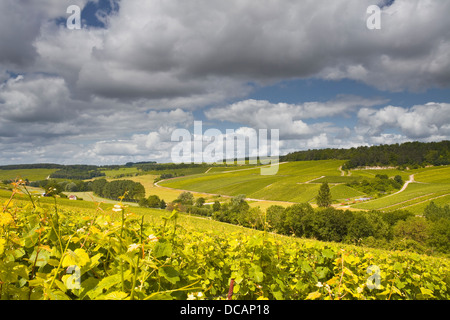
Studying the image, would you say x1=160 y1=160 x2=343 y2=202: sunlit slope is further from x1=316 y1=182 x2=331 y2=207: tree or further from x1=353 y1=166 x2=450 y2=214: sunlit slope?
x1=353 y1=166 x2=450 y2=214: sunlit slope

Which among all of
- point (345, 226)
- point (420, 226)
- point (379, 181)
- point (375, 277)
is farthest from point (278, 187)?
point (375, 277)

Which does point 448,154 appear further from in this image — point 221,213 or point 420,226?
point 221,213

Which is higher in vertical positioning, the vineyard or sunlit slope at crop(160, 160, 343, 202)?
the vineyard

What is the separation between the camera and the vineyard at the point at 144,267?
1416mm

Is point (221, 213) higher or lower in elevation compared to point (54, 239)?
lower

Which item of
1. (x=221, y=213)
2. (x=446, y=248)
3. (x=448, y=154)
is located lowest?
(x=446, y=248)

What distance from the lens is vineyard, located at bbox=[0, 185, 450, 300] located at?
55.7 inches

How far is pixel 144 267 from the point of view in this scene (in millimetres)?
1579

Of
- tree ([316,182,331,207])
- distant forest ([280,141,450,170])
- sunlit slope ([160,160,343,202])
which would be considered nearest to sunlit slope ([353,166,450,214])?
tree ([316,182,331,207])

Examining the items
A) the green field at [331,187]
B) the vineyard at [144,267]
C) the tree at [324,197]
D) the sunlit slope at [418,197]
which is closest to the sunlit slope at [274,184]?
the green field at [331,187]

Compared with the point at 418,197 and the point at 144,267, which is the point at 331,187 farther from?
the point at 144,267

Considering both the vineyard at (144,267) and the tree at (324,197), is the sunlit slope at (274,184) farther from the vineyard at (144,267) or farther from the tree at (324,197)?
the vineyard at (144,267)
